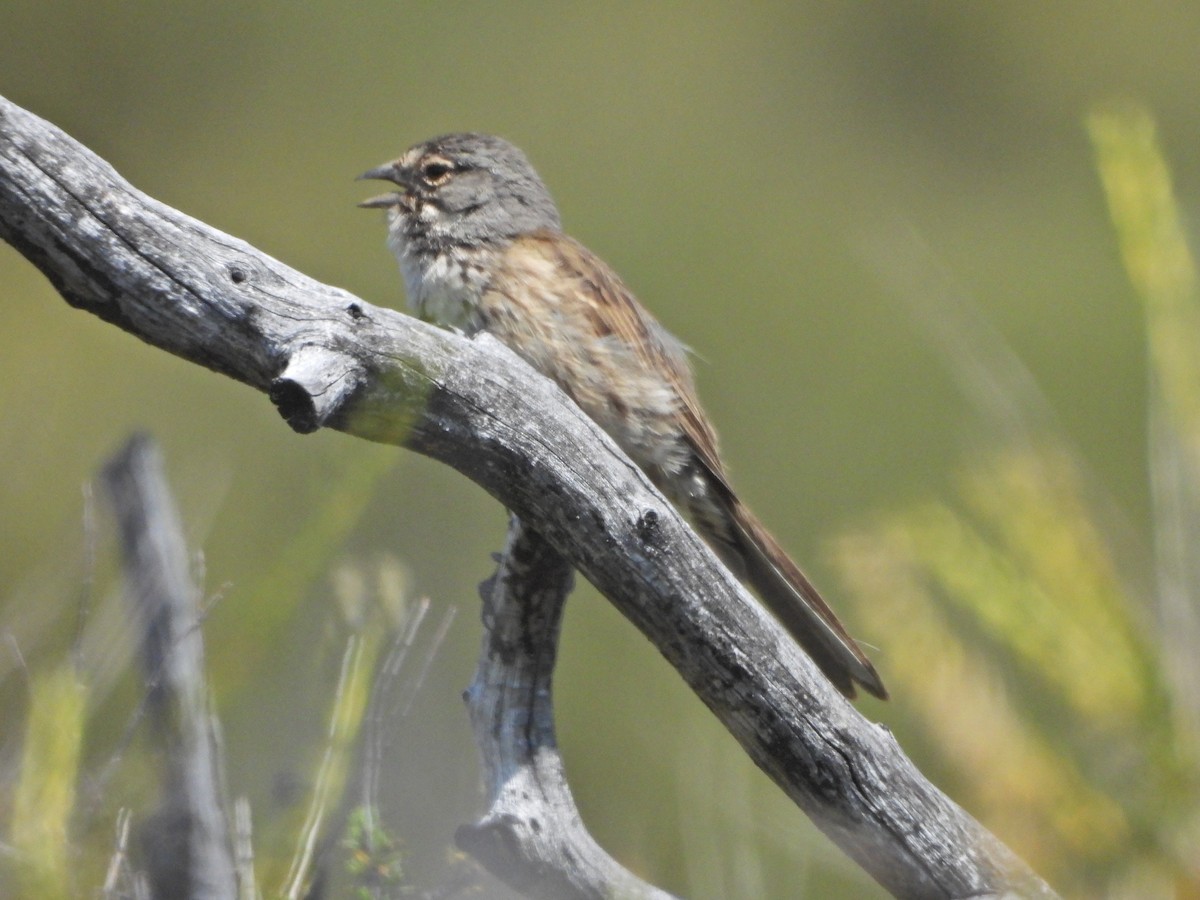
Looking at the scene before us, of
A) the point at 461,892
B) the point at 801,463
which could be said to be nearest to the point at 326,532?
the point at 461,892

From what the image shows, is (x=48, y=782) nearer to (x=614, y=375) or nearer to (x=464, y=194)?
(x=614, y=375)

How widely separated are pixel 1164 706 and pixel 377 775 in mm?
1614

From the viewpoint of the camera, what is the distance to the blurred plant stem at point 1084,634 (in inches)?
53.1

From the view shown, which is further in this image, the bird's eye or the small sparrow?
the bird's eye

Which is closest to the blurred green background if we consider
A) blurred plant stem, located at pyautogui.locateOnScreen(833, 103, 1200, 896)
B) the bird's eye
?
blurred plant stem, located at pyautogui.locateOnScreen(833, 103, 1200, 896)

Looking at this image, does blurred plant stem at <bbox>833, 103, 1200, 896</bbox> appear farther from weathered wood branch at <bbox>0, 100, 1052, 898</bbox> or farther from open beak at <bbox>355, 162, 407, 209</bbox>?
open beak at <bbox>355, 162, 407, 209</bbox>

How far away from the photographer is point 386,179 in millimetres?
4648

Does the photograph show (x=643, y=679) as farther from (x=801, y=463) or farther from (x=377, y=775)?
(x=377, y=775)

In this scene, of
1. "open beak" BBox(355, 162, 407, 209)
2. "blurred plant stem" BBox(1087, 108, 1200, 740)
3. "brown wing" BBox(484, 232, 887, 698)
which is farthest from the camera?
"open beak" BBox(355, 162, 407, 209)

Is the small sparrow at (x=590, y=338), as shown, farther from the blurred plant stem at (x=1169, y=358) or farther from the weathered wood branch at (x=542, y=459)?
the blurred plant stem at (x=1169, y=358)

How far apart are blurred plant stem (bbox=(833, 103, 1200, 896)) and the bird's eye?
3.18 m

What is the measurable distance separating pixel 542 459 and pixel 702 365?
8.45 m

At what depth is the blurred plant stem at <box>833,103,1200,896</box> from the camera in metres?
1.35

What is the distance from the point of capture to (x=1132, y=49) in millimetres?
17234
